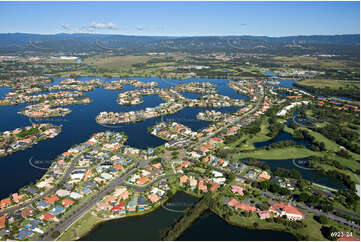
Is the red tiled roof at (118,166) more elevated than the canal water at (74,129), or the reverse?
the red tiled roof at (118,166)

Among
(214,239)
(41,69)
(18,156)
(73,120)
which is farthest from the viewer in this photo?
(41,69)

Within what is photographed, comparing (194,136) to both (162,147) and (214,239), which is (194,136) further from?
(214,239)

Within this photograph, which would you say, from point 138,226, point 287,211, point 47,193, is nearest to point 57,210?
point 47,193

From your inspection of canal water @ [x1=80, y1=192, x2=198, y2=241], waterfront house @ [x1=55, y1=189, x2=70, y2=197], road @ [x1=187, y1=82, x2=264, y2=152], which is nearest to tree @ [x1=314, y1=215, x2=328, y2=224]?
canal water @ [x1=80, y1=192, x2=198, y2=241]

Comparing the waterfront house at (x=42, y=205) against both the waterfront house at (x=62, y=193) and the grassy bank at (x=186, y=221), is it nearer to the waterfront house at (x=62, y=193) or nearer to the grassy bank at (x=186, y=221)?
the waterfront house at (x=62, y=193)

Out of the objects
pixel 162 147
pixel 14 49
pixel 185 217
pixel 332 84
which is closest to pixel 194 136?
pixel 162 147

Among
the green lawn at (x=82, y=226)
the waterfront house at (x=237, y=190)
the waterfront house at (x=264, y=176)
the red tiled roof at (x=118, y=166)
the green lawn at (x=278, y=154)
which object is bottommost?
the green lawn at (x=82, y=226)

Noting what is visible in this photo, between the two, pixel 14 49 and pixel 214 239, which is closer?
pixel 214 239

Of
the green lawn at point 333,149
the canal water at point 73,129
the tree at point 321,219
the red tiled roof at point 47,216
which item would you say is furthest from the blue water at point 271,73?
the red tiled roof at point 47,216
